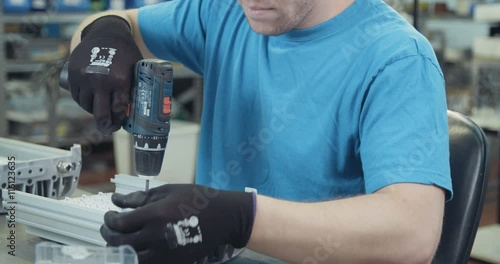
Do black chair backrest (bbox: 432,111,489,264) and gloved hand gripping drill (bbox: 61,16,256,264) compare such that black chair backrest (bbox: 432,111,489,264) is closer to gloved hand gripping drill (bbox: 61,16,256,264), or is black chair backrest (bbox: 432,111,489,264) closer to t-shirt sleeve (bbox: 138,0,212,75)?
gloved hand gripping drill (bbox: 61,16,256,264)

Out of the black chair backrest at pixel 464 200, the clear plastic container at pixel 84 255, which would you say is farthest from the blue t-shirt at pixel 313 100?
the clear plastic container at pixel 84 255

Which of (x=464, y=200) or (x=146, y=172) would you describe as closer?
(x=146, y=172)

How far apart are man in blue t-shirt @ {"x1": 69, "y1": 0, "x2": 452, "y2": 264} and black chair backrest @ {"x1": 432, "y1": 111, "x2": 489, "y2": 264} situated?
0.18 meters

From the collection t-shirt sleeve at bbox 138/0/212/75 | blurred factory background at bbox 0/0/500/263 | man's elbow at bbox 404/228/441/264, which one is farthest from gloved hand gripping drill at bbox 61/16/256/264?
blurred factory background at bbox 0/0/500/263

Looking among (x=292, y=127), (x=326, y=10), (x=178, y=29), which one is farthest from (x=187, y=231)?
(x=178, y=29)

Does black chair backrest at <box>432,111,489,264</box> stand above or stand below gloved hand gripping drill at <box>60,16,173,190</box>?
below

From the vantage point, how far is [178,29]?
1603 millimetres

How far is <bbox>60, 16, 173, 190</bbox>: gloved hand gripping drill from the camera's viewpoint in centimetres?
118

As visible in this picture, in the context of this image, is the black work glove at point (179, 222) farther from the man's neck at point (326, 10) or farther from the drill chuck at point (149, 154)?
the man's neck at point (326, 10)

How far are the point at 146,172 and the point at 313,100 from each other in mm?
350

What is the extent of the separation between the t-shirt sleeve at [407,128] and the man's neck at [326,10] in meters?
0.19

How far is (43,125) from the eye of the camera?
430cm

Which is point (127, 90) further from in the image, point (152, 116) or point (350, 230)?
point (350, 230)

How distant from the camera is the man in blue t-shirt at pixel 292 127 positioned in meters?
0.91
